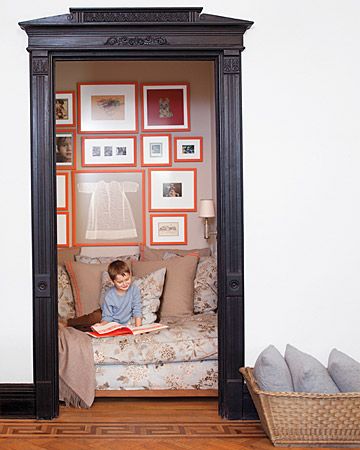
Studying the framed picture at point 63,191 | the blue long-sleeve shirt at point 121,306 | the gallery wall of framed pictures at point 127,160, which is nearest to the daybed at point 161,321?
the blue long-sleeve shirt at point 121,306

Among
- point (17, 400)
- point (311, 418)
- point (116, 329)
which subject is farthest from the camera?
point (116, 329)

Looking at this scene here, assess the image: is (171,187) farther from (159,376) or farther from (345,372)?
(345,372)

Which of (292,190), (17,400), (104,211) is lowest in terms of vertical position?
(17,400)

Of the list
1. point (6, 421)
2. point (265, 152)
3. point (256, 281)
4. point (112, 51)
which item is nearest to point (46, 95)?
point (112, 51)

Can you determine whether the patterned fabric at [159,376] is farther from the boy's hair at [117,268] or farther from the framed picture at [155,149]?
the framed picture at [155,149]

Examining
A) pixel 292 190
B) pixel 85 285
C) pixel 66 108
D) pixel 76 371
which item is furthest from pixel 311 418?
pixel 66 108

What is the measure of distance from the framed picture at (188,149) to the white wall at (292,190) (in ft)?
6.80

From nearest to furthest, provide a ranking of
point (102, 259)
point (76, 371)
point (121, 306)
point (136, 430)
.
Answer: point (136, 430), point (76, 371), point (121, 306), point (102, 259)

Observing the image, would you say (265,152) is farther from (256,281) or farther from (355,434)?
(355,434)

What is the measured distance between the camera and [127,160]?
6.48 m

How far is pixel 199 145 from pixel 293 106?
2113 millimetres

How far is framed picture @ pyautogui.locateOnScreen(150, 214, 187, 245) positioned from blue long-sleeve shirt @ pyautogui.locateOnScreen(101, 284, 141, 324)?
1.05 m

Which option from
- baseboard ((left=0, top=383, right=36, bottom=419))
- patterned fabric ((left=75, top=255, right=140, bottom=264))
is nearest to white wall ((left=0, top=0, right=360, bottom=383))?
baseboard ((left=0, top=383, right=36, bottom=419))

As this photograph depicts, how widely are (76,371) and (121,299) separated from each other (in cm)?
78
